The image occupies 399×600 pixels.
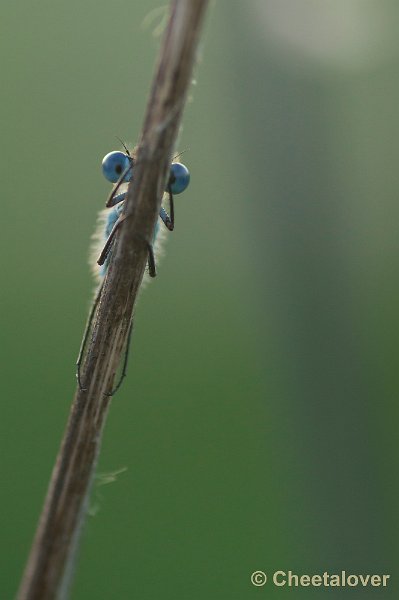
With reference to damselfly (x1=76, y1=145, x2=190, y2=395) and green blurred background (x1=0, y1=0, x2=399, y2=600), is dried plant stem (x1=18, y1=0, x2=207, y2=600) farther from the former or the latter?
green blurred background (x1=0, y1=0, x2=399, y2=600)

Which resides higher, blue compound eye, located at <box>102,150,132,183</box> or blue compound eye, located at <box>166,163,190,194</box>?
blue compound eye, located at <box>102,150,132,183</box>

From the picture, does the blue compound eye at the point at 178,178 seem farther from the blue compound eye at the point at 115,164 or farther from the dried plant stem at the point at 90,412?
the dried plant stem at the point at 90,412

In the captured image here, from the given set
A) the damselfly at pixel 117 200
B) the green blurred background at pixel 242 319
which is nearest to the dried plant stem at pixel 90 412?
the damselfly at pixel 117 200

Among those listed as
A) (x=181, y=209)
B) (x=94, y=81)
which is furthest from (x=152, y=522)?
Result: (x=94, y=81)

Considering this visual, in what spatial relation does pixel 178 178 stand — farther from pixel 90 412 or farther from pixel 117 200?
pixel 90 412

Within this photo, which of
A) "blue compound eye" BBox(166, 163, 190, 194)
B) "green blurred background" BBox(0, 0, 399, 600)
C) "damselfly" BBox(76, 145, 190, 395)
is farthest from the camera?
"green blurred background" BBox(0, 0, 399, 600)

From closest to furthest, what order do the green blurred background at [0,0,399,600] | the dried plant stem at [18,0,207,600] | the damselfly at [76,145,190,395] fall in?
1. the dried plant stem at [18,0,207,600]
2. the damselfly at [76,145,190,395]
3. the green blurred background at [0,0,399,600]

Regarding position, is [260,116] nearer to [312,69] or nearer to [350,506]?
[312,69]

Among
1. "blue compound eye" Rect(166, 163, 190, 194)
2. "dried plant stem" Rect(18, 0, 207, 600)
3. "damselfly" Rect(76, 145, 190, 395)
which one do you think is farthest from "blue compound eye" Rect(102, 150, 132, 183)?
"dried plant stem" Rect(18, 0, 207, 600)

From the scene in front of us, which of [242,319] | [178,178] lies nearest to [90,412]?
[178,178]
